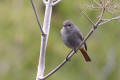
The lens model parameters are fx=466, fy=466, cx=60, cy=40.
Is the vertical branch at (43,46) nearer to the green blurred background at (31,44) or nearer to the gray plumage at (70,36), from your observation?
the gray plumage at (70,36)

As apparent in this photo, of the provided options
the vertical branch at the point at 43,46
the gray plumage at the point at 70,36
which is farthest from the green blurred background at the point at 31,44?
the vertical branch at the point at 43,46

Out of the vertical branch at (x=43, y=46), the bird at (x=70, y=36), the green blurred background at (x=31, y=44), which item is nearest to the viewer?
the vertical branch at (x=43, y=46)

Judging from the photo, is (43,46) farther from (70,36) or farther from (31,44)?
(31,44)

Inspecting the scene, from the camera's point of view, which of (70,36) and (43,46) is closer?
(43,46)

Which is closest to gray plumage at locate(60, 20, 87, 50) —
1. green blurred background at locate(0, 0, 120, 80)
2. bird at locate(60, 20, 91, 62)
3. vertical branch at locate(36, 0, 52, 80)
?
bird at locate(60, 20, 91, 62)

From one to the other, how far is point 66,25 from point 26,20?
2.48 m

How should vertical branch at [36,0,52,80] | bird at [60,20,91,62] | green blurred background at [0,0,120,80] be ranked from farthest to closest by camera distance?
green blurred background at [0,0,120,80] → bird at [60,20,91,62] → vertical branch at [36,0,52,80]

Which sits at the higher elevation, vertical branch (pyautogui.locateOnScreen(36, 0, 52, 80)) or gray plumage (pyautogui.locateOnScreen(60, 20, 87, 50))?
vertical branch (pyautogui.locateOnScreen(36, 0, 52, 80))

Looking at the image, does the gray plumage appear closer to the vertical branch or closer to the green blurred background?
the vertical branch

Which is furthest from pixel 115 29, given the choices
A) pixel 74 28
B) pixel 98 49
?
pixel 74 28

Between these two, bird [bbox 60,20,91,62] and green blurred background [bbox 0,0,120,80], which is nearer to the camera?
bird [bbox 60,20,91,62]

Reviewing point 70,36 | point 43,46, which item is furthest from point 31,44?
point 43,46

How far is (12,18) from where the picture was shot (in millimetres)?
7789

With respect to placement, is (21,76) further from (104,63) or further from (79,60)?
(104,63)
